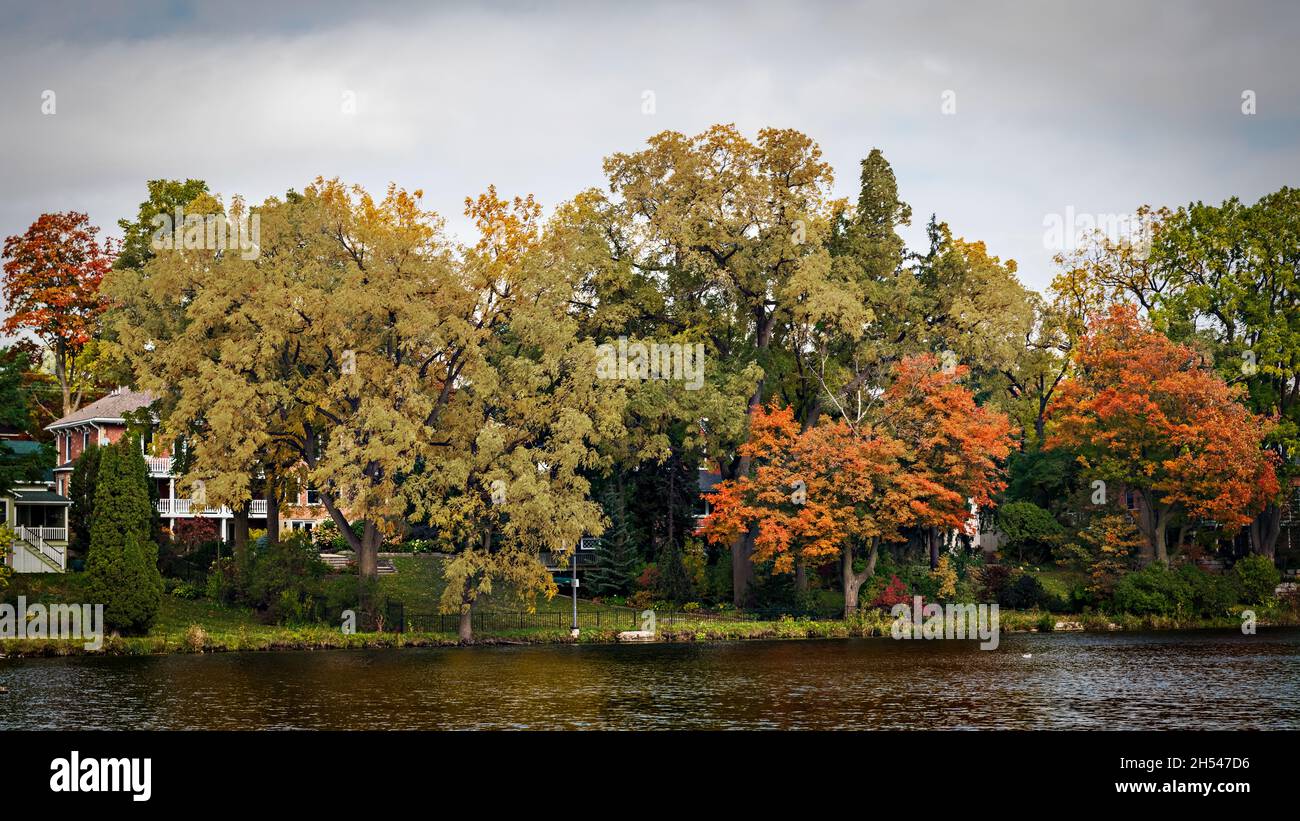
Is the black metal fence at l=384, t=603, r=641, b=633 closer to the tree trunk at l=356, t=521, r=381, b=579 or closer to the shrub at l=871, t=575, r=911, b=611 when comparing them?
the tree trunk at l=356, t=521, r=381, b=579

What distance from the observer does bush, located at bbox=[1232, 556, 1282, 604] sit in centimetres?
6059

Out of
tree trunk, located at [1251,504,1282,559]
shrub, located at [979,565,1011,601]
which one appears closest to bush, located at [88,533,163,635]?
shrub, located at [979,565,1011,601]

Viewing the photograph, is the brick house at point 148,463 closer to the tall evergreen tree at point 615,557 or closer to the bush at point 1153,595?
the tall evergreen tree at point 615,557

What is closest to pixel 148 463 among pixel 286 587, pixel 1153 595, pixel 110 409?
pixel 110 409

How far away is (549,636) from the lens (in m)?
51.1

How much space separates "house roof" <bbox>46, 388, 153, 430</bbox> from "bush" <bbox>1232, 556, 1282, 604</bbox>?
55258mm

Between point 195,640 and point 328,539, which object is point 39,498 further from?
point 195,640

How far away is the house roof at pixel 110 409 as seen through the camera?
72000mm

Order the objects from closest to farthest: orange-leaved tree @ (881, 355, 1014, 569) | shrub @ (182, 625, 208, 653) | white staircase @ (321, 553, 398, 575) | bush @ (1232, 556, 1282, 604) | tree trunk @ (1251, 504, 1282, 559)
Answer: shrub @ (182, 625, 208, 653)
orange-leaved tree @ (881, 355, 1014, 569)
bush @ (1232, 556, 1282, 604)
white staircase @ (321, 553, 398, 575)
tree trunk @ (1251, 504, 1282, 559)

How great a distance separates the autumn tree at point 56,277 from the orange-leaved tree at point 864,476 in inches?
1578

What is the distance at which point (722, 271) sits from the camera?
60031mm
